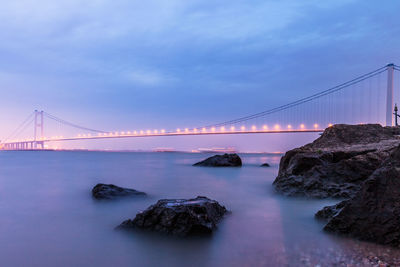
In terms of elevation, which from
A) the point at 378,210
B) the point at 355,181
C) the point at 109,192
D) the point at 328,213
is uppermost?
the point at 378,210

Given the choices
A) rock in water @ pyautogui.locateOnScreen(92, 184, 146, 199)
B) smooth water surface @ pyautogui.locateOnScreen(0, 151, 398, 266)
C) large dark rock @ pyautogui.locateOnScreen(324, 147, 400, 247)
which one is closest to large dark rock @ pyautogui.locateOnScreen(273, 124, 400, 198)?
smooth water surface @ pyautogui.locateOnScreen(0, 151, 398, 266)

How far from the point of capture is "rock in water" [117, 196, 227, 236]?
2.81 metres

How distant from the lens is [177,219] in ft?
9.40

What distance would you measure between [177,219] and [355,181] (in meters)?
3.39

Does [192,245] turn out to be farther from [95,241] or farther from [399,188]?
[399,188]

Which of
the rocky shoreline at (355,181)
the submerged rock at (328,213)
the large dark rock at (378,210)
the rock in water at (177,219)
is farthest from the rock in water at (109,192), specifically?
the large dark rock at (378,210)

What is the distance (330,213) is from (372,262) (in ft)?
3.92

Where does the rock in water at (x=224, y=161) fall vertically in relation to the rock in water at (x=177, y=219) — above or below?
below

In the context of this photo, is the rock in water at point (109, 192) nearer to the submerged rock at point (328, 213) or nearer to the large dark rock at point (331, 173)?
the large dark rock at point (331, 173)

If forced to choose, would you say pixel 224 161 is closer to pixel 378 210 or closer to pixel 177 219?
pixel 177 219

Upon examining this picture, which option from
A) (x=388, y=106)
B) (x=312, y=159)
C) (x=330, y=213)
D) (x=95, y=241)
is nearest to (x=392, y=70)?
(x=388, y=106)

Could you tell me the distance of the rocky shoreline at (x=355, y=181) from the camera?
7.72 feet

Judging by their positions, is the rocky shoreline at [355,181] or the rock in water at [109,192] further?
the rock in water at [109,192]

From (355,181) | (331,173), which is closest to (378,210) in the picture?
(355,181)
